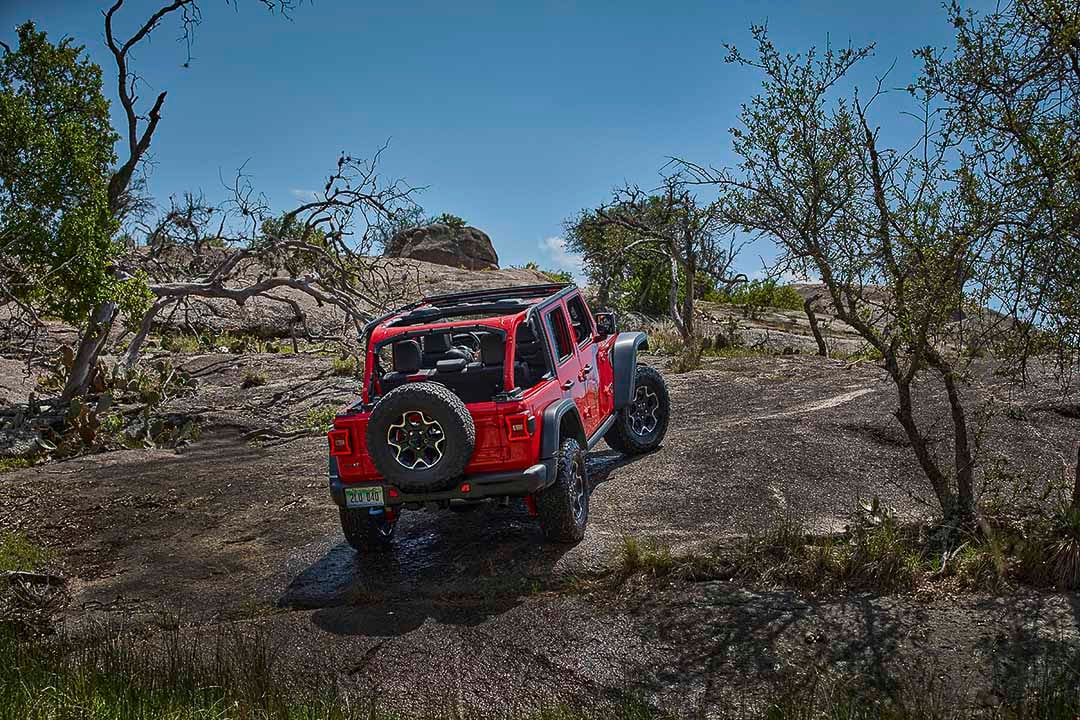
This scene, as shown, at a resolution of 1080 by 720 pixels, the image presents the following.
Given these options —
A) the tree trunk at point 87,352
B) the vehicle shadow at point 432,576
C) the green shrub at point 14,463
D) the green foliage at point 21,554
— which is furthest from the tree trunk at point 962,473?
the tree trunk at point 87,352

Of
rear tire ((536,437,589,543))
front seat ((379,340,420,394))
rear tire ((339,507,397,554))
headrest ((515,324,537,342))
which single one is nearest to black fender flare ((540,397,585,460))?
rear tire ((536,437,589,543))

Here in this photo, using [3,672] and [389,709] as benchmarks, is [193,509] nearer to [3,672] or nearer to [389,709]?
[3,672]

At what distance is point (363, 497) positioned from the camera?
7906 mm

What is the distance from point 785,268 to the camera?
27.0 feet

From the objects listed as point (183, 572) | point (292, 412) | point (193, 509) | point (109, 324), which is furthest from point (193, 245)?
point (183, 572)

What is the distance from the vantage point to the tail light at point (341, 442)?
26.3ft

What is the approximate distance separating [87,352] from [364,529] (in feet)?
34.1

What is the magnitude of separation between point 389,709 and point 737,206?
485 cm

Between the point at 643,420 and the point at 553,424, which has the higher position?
the point at 553,424

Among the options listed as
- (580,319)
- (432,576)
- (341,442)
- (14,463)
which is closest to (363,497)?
(341,442)

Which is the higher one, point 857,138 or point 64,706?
point 857,138

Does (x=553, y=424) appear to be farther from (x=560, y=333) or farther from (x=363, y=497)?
(x=363, y=497)

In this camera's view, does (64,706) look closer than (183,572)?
Yes

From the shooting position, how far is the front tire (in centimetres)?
1073
